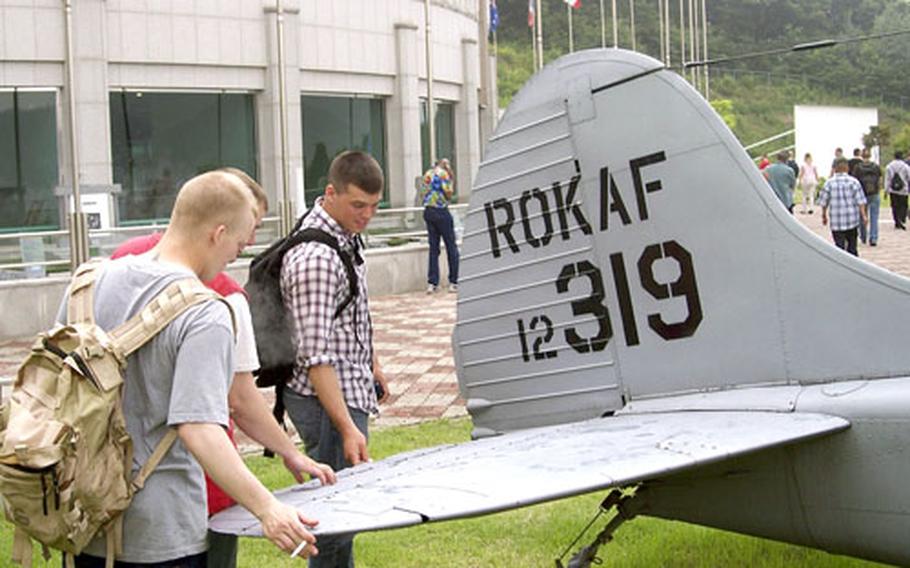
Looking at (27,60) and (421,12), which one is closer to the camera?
(27,60)

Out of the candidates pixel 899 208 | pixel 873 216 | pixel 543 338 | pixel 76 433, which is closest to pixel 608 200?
pixel 543 338

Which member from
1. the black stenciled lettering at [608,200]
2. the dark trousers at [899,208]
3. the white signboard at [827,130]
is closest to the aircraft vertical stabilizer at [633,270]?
the black stenciled lettering at [608,200]

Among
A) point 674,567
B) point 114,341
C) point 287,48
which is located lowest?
point 674,567

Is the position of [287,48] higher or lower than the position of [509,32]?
lower

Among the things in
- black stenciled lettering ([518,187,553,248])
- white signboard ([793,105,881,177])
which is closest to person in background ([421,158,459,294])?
black stenciled lettering ([518,187,553,248])

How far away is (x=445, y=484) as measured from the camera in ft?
10.3

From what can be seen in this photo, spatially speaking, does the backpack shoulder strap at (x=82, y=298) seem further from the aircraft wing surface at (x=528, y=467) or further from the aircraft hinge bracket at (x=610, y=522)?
the aircraft hinge bracket at (x=610, y=522)

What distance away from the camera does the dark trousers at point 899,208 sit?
25.2 m

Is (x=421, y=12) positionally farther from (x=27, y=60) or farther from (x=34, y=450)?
(x=34, y=450)

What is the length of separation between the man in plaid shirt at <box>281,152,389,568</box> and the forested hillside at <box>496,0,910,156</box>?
64.1m

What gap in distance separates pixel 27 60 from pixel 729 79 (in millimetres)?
72039

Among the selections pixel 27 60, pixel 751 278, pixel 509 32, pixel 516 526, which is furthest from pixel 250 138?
pixel 509 32

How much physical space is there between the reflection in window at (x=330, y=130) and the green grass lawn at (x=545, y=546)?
20.0 meters

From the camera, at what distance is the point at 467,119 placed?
31.4 m
